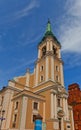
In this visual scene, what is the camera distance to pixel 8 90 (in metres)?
32.9

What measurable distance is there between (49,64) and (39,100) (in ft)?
36.0

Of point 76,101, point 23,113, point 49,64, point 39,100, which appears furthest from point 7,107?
point 76,101

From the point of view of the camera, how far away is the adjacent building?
145 feet

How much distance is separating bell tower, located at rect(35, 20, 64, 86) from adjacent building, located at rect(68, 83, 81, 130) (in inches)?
563

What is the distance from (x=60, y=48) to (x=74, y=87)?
18.1 m

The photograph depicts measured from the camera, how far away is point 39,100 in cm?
3117

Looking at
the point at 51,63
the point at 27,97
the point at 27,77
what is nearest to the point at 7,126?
the point at 27,97

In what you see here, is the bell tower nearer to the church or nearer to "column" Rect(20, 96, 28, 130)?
the church

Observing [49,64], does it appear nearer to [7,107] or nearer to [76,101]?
[7,107]

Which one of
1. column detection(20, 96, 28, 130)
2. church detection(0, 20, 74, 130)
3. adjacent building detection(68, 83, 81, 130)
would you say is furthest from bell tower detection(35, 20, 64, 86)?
adjacent building detection(68, 83, 81, 130)

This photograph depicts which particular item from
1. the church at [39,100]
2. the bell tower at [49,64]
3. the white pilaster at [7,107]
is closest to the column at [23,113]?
the church at [39,100]

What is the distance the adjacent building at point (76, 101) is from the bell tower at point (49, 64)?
46.9 ft

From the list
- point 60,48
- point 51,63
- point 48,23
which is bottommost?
point 51,63

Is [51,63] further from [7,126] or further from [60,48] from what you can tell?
[7,126]
